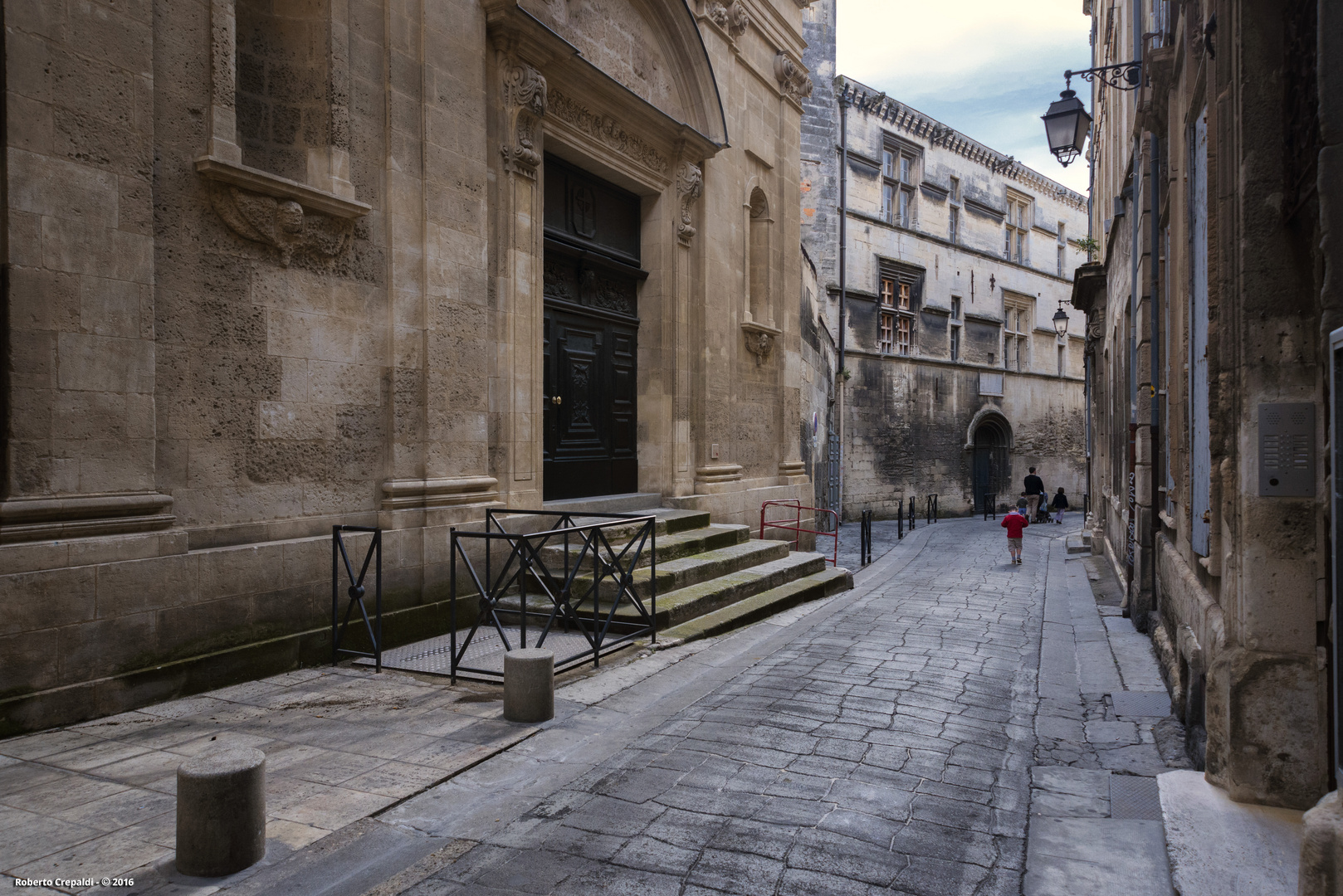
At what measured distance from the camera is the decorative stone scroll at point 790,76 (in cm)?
1308

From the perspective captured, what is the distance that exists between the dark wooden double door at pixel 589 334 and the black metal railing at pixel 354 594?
3151 mm

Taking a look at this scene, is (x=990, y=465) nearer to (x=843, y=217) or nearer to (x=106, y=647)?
(x=843, y=217)

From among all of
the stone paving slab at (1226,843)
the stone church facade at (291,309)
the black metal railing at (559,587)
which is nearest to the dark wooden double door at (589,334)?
the stone church facade at (291,309)

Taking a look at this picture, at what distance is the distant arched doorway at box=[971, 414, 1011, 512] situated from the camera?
2911 cm

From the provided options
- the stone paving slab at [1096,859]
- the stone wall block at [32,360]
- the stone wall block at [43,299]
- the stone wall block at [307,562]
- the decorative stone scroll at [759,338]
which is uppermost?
the decorative stone scroll at [759,338]

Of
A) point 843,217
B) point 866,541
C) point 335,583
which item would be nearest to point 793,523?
point 866,541

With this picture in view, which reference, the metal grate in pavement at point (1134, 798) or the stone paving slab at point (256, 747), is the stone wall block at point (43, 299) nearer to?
the stone paving slab at point (256, 747)

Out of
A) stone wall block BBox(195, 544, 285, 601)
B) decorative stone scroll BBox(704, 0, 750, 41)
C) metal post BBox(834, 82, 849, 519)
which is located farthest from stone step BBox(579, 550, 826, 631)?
metal post BBox(834, 82, 849, 519)

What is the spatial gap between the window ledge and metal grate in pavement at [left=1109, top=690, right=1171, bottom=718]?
20.3 ft

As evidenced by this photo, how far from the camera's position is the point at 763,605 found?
8.04 meters

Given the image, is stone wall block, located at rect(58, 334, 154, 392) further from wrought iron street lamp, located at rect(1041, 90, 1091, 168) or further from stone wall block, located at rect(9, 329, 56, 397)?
wrought iron street lamp, located at rect(1041, 90, 1091, 168)

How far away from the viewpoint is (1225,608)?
3418 mm

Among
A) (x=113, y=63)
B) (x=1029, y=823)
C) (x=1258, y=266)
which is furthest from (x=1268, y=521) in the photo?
(x=113, y=63)

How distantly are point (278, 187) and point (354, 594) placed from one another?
275cm
